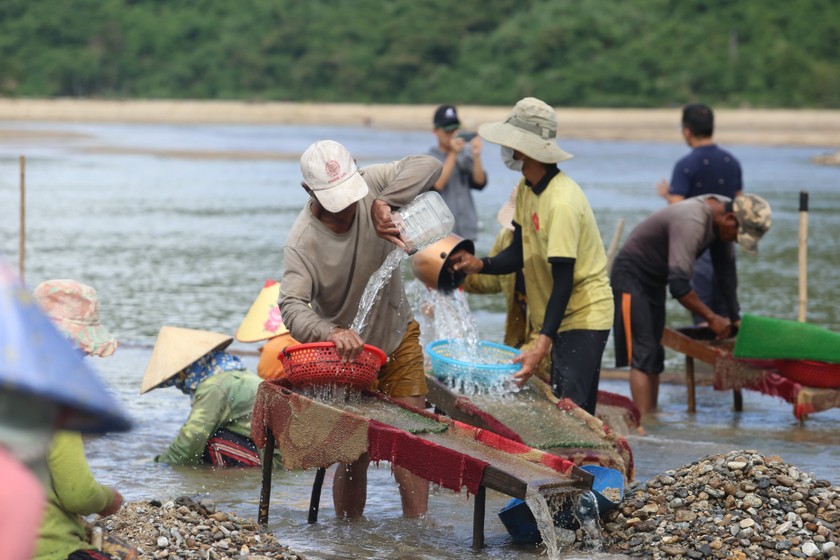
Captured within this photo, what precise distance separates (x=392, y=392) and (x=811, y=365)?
2.99m

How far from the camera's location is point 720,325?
7.91 metres

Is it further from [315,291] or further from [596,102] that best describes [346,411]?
[596,102]

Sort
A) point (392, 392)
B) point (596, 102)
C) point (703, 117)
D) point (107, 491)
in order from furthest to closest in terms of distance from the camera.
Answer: point (596, 102) < point (703, 117) < point (392, 392) < point (107, 491)

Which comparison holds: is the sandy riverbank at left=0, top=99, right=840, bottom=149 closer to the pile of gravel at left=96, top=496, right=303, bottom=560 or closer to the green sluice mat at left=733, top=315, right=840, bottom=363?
the green sluice mat at left=733, top=315, right=840, bottom=363

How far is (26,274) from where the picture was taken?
14008mm

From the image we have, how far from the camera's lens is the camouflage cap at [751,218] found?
23.4ft

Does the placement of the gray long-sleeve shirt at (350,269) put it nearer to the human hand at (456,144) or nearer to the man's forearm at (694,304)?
the man's forearm at (694,304)

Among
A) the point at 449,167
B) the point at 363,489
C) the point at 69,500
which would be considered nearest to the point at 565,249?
the point at 363,489

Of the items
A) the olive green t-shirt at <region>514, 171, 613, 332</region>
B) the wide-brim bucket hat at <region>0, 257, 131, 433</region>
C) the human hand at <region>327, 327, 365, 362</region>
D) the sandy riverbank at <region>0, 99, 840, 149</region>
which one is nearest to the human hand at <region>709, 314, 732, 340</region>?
the olive green t-shirt at <region>514, 171, 613, 332</region>

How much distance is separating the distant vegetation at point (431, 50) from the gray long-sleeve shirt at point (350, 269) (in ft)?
174

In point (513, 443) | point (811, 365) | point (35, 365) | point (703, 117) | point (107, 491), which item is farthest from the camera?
point (703, 117)

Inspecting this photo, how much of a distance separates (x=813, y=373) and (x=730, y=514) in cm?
248

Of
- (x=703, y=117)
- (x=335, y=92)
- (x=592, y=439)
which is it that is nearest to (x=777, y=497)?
(x=592, y=439)

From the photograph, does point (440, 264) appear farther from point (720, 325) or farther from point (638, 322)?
point (720, 325)
